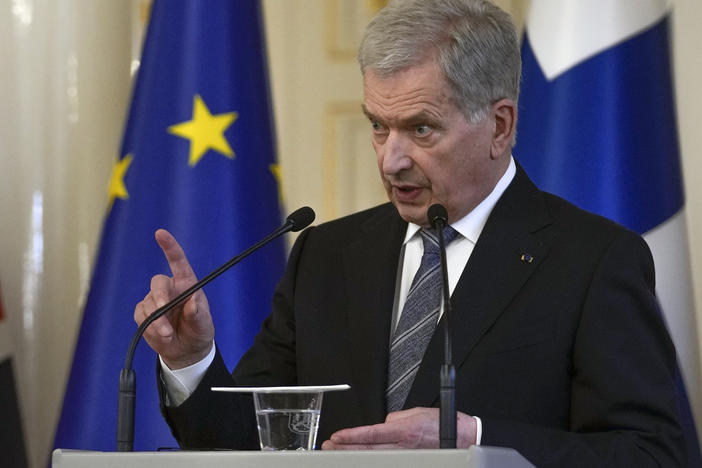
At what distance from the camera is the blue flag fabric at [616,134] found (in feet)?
8.95

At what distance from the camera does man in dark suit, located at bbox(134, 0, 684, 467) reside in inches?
72.1

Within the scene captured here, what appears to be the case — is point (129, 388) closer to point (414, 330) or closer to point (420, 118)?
point (414, 330)

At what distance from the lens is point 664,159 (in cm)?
271

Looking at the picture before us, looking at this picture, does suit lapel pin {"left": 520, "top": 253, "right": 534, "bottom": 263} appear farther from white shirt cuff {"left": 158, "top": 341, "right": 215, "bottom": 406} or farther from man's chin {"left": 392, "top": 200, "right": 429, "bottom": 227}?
white shirt cuff {"left": 158, "top": 341, "right": 215, "bottom": 406}

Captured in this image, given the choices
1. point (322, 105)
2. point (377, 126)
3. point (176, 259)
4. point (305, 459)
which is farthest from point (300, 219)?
point (322, 105)

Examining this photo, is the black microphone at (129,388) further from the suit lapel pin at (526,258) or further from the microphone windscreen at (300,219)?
the suit lapel pin at (526,258)

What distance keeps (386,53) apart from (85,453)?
897mm

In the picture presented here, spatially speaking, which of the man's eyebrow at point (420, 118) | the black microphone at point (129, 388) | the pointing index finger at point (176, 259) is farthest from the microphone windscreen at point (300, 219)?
the man's eyebrow at point (420, 118)

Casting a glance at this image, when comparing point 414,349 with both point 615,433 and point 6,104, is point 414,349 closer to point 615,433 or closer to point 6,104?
point 615,433

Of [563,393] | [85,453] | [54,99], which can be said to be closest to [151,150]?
[54,99]

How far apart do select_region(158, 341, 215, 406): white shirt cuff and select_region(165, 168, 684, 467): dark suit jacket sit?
2 cm

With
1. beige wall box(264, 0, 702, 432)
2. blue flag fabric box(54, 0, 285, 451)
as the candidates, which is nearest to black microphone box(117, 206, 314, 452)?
blue flag fabric box(54, 0, 285, 451)

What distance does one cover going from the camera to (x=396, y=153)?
6.46 feet

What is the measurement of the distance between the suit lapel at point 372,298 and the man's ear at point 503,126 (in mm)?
227
